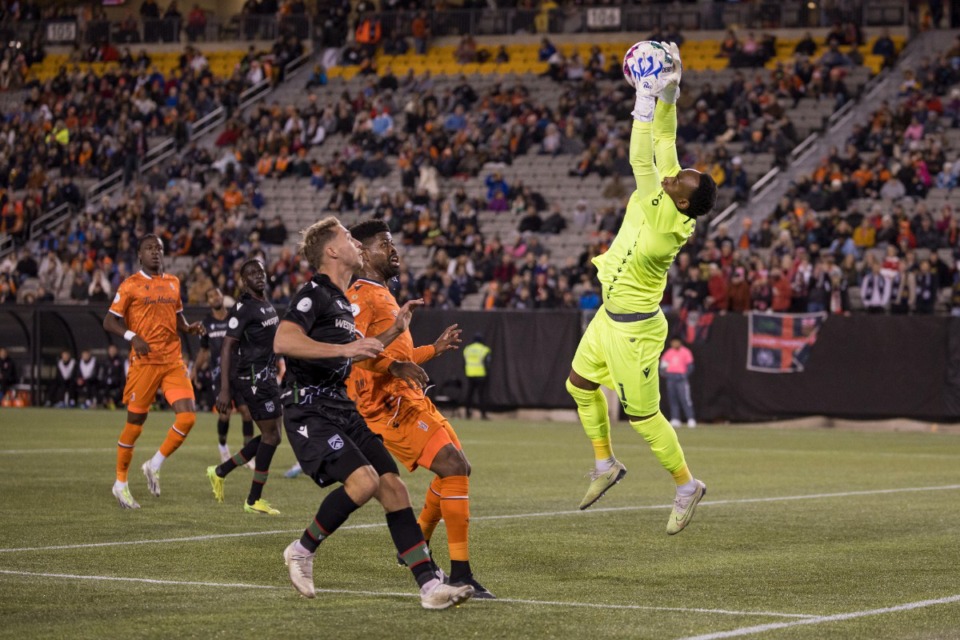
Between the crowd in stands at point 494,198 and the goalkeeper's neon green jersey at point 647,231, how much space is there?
64.1ft

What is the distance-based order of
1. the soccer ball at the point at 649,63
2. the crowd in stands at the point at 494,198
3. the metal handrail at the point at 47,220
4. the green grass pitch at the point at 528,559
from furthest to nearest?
the metal handrail at the point at 47,220
the crowd in stands at the point at 494,198
the soccer ball at the point at 649,63
the green grass pitch at the point at 528,559

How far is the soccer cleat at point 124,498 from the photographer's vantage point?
1376cm

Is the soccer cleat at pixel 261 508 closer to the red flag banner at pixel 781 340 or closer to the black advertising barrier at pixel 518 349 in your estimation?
the red flag banner at pixel 781 340

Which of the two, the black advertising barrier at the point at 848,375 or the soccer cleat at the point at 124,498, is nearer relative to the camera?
the soccer cleat at the point at 124,498

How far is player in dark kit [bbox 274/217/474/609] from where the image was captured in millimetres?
8023

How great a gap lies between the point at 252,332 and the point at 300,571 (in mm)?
7012

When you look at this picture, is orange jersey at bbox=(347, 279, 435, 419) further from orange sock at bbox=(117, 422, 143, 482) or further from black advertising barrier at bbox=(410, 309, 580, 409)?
black advertising barrier at bbox=(410, 309, 580, 409)

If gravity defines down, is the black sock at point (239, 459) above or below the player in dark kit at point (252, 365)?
below

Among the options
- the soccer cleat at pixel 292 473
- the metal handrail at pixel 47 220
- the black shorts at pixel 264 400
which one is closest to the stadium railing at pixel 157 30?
the metal handrail at pixel 47 220

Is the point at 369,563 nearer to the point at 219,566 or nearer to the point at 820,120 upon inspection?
the point at 219,566

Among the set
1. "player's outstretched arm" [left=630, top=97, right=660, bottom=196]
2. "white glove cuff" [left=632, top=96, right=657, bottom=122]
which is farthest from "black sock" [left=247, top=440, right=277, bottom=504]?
"white glove cuff" [left=632, top=96, right=657, bottom=122]

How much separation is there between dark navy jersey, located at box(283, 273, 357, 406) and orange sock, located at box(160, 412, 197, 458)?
20.8ft

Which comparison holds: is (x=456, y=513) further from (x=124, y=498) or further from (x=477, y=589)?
(x=124, y=498)

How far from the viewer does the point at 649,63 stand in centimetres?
1059
